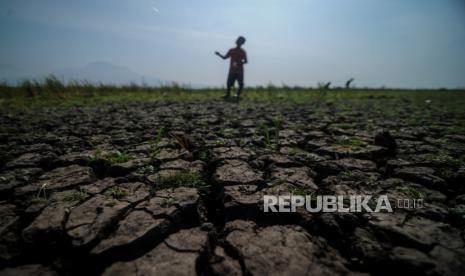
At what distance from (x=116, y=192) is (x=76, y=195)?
0.20 metres

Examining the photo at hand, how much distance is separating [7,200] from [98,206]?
53 cm

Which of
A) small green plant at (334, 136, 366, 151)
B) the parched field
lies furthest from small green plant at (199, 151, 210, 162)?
small green plant at (334, 136, 366, 151)

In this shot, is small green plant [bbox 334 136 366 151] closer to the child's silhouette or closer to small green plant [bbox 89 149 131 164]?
small green plant [bbox 89 149 131 164]

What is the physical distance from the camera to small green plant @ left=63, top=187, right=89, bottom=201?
1.31 meters

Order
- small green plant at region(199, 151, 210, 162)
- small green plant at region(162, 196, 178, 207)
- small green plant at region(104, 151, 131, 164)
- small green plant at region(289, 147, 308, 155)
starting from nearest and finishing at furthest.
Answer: small green plant at region(162, 196, 178, 207) < small green plant at region(104, 151, 131, 164) < small green plant at region(199, 151, 210, 162) < small green plant at region(289, 147, 308, 155)

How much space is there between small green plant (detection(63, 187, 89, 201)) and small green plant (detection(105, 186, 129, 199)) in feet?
0.35

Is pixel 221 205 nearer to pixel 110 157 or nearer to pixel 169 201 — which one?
pixel 169 201

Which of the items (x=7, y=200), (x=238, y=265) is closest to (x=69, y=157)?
(x=7, y=200)

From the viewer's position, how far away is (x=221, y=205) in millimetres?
1355

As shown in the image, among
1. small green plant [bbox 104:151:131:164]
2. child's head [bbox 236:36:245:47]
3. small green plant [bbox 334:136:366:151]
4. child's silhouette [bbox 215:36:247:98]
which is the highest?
child's head [bbox 236:36:245:47]

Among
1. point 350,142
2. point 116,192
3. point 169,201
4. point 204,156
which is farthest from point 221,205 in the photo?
point 350,142

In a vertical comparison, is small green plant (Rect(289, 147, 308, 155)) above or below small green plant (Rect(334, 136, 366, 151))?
below

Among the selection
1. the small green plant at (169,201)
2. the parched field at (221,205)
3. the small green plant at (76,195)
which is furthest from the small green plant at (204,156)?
the small green plant at (76,195)

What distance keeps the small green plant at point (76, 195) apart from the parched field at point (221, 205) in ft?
0.03
